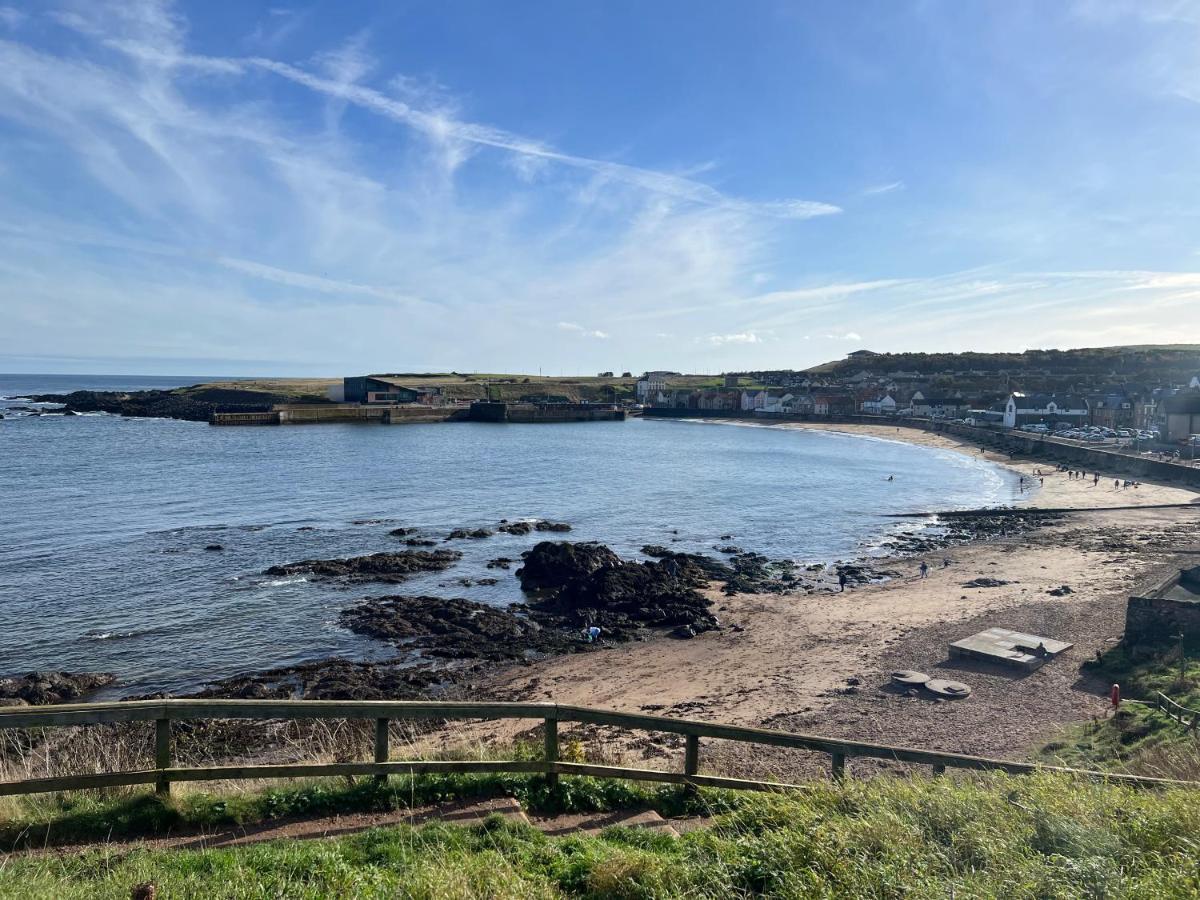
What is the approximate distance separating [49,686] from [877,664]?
22594 millimetres

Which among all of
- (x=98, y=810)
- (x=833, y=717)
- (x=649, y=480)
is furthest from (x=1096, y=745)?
(x=649, y=480)

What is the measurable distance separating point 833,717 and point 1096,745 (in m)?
5.34

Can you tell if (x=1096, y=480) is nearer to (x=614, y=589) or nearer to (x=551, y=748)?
(x=614, y=589)

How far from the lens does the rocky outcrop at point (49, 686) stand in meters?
19.0

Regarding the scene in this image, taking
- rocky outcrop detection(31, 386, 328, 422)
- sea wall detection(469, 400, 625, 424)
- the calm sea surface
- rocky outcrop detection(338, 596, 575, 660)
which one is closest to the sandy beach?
rocky outcrop detection(338, 596, 575, 660)

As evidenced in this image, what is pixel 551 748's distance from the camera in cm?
763

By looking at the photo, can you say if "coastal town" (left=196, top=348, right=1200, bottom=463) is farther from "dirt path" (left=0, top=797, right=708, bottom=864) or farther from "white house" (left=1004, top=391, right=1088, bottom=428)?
"dirt path" (left=0, top=797, right=708, bottom=864)

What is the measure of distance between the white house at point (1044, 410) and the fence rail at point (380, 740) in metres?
121

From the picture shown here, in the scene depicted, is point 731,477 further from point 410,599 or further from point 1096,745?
point 1096,745

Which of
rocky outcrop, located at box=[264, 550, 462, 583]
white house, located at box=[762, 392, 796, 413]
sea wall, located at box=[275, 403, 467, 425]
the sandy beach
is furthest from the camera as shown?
white house, located at box=[762, 392, 796, 413]

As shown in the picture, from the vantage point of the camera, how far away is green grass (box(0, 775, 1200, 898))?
193 inches

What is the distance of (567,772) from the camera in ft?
24.8

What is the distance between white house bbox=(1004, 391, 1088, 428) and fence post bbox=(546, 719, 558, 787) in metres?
123

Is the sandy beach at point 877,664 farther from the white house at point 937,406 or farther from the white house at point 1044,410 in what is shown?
the white house at point 937,406
